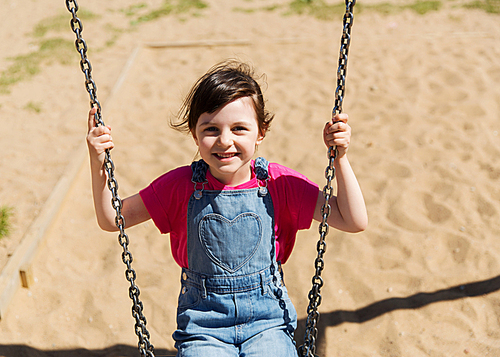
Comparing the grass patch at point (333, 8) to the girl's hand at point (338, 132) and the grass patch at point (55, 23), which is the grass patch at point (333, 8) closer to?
the grass patch at point (55, 23)

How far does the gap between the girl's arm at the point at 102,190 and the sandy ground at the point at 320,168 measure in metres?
1.17

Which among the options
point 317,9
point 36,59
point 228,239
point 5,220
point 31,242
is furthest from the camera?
point 317,9

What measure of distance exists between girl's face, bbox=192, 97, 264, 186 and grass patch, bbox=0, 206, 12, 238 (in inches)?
90.5

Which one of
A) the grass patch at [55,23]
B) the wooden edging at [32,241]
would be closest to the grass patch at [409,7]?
the grass patch at [55,23]

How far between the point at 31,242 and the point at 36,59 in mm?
4315

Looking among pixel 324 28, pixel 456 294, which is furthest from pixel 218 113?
pixel 324 28

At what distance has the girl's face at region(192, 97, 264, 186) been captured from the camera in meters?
1.72

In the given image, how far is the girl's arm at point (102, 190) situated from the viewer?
1727 millimetres

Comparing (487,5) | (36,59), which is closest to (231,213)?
(36,59)

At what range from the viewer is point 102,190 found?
1.80 metres

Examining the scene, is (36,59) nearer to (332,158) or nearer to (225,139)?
(225,139)

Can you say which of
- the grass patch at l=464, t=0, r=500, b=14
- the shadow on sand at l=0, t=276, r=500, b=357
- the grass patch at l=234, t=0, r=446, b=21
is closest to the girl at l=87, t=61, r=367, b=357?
the shadow on sand at l=0, t=276, r=500, b=357

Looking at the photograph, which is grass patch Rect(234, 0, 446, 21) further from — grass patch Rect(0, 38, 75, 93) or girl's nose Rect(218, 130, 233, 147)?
girl's nose Rect(218, 130, 233, 147)

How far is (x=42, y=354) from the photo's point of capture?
2635 millimetres
